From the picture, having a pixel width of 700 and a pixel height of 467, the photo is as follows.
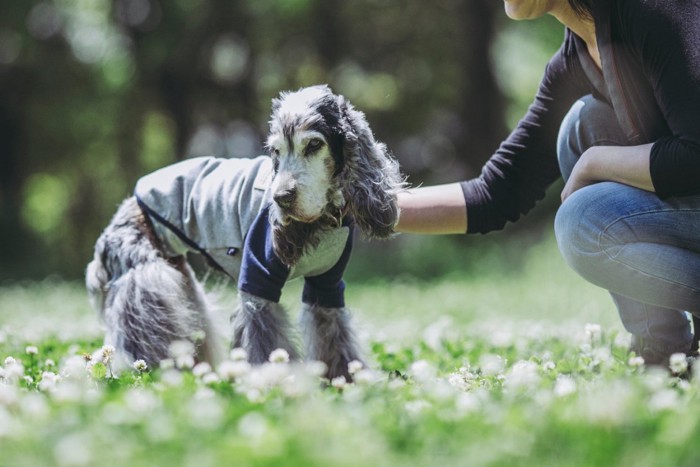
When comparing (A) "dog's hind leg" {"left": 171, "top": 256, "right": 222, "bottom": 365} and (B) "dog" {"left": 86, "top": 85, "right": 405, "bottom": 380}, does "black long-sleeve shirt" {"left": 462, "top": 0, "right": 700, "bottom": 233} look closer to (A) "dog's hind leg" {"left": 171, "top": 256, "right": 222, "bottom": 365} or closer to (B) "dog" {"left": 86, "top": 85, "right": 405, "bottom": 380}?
(B) "dog" {"left": 86, "top": 85, "right": 405, "bottom": 380}

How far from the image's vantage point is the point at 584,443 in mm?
1567

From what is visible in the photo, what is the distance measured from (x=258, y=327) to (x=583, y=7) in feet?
5.61

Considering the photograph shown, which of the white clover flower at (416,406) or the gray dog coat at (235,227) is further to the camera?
the gray dog coat at (235,227)

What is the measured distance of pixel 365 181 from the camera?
9.92ft

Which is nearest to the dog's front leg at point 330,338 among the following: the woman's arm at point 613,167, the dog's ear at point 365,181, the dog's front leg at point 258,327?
the dog's front leg at point 258,327

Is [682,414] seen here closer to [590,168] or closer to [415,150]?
[590,168]

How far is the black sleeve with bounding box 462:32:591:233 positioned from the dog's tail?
1.30m

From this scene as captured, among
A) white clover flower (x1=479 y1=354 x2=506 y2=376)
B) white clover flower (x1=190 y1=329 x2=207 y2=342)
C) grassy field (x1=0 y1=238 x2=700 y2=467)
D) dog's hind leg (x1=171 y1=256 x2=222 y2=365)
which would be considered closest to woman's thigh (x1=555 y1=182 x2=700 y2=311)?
grassy field (x1=0 y1=238 x2=700 y2=467)

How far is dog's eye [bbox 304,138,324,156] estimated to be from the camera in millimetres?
2941

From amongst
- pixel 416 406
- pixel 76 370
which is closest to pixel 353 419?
pixel 416 406

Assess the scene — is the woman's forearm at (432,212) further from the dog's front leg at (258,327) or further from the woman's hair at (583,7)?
the woman's hair at (583,7)

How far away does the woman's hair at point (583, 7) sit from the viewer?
9.65ft

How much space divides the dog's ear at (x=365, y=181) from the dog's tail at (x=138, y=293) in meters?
0.86

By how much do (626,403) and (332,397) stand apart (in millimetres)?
803
